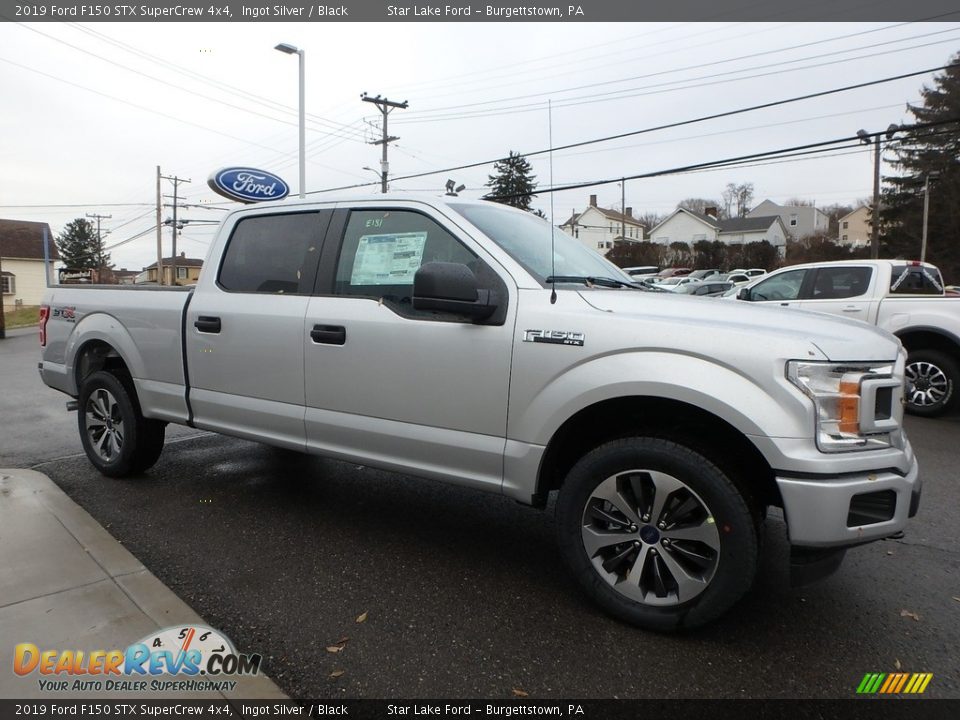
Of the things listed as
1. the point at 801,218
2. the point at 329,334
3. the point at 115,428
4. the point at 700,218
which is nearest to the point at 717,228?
the point at 700,218

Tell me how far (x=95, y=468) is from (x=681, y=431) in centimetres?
458

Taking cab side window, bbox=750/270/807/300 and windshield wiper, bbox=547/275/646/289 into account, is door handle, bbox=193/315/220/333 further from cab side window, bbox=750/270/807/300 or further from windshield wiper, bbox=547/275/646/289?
cab side window, bbox=750/270/807/300

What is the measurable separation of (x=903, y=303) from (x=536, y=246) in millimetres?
6193

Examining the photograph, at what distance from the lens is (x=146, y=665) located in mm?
2436

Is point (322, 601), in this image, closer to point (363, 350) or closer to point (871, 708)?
point (363, 350)

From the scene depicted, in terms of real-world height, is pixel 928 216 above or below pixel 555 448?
above

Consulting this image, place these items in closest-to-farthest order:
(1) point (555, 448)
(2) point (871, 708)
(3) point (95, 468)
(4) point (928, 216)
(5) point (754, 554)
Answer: (2) point (871, 708)
(5) point (754, 554)
(1) point (555, 448)
(3) point (95, 468)
(4) point (928, 216)

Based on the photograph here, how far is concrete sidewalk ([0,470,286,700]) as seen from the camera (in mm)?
2342

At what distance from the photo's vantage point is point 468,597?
3010mm

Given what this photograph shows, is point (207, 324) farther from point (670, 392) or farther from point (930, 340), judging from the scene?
point (930, 340)

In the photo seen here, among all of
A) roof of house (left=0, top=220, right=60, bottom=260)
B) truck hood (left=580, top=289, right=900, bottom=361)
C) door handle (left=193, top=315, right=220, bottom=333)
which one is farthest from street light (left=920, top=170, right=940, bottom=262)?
roof of house (left=0, top=220, right=60, bottom=260)

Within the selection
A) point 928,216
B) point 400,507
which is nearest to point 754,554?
point 400,507

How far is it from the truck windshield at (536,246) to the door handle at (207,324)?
1.76 meters

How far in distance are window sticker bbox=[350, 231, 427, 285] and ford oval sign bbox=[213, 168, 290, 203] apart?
4.04 m
